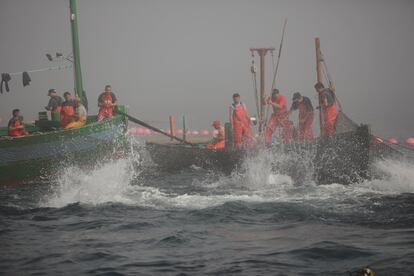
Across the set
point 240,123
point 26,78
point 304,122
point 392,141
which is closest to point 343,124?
point 304,122

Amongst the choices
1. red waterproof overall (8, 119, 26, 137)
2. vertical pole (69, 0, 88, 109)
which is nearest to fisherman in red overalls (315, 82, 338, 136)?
vertical pole (69, 0, 88, 109)

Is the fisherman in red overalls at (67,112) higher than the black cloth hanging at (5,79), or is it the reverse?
the black cloth hanging at (5,79)

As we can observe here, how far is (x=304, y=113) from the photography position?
1683 centimetres

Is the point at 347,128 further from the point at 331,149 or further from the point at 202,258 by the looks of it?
the point at 202,258

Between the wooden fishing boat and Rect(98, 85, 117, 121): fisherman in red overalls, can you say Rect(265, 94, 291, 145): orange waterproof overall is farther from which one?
Rect(98, 85, 117, 121): fisherman in red overalls

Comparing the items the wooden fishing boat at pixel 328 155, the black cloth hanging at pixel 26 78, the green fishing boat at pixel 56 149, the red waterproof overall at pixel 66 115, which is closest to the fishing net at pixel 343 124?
the wooden fishing boat at pixel 328 155

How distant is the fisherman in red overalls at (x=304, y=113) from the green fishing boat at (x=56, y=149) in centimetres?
631

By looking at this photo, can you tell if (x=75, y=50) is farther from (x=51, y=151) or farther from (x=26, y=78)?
(x=51, y=151)

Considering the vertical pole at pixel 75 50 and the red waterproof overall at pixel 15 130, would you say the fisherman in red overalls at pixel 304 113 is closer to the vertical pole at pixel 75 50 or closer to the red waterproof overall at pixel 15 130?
the vertical pole at pixel 75 50

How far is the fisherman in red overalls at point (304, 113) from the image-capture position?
54.9ft

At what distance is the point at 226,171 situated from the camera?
18.4 metres

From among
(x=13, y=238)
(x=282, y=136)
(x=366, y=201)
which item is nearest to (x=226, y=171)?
(x=282, y=136)

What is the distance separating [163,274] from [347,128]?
31.7 feet

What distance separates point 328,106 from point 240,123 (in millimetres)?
3836
